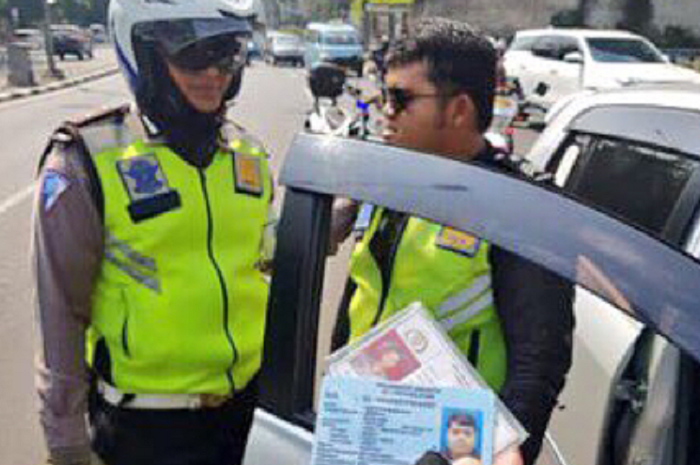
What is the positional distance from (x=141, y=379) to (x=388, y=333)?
0.75m

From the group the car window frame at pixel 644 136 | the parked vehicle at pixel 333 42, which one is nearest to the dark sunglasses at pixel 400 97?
the car window frame at pixel 644 136

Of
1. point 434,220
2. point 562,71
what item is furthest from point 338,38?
point 434,220

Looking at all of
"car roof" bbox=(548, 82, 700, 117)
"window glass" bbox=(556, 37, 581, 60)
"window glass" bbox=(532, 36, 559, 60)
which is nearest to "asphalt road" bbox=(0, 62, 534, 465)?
"car roof" bbox=(548, 82, 700, 117)

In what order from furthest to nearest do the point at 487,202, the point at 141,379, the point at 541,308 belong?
the point at 141,379 < the point at 541,308 < the point at 487,202

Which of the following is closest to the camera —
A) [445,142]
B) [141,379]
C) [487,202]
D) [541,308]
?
[487,202]

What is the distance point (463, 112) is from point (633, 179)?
1.22 meters

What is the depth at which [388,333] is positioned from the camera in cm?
139

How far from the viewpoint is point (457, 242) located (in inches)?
61.2

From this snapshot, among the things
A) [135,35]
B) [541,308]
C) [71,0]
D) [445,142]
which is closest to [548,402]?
[541,308]

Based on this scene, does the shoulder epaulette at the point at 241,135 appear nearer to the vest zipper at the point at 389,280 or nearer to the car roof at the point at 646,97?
the vest zipper at the point at 389,280

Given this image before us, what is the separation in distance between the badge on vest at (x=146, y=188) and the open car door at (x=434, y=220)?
1.52ft

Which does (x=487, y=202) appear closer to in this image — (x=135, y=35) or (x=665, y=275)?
(x=665, y=275)

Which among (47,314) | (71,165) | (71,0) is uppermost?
(71,165)

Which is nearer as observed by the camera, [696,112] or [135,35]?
[135,35]
